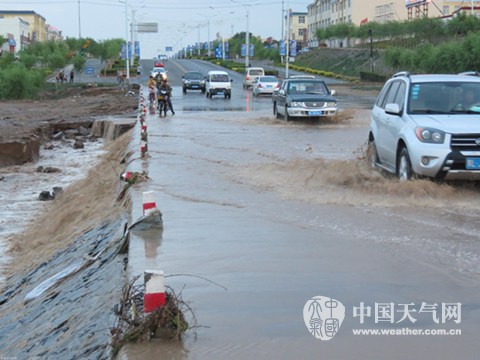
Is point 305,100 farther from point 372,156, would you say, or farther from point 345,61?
point 345,61

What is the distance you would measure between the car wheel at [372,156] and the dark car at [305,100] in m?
12.6

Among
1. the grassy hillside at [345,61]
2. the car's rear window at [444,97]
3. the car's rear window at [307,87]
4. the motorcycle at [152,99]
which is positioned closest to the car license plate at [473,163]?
the car's rear window at [444,97]

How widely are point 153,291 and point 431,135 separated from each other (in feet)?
20.9

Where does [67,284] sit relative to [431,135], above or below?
below

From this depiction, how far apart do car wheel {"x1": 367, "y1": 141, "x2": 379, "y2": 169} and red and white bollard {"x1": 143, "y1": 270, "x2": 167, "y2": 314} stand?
8.35 metres

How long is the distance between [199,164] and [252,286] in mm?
8874

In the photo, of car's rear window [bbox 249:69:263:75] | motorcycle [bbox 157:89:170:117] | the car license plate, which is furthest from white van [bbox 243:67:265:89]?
the car license plate

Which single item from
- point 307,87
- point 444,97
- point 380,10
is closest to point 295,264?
→ point 444,97

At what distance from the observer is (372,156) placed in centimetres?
1280

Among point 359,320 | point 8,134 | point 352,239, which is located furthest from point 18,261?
point 8,134

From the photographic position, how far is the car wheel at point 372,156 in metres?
12.5

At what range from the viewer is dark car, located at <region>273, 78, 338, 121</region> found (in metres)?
25.6

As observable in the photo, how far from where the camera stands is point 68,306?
22.5ft

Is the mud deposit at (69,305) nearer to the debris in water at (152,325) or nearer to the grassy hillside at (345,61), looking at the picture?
the debris in water at (152,325)
